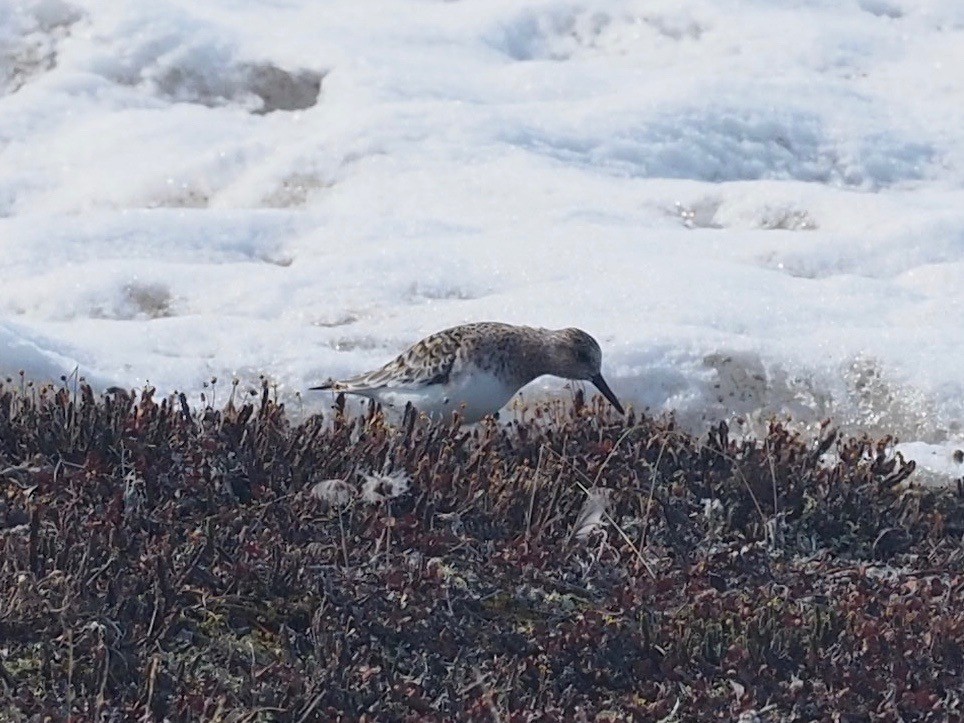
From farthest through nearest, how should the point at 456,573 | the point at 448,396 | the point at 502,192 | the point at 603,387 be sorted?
the point at 502,192, the point at 603,387, the point at 448,396, the point at 456,573

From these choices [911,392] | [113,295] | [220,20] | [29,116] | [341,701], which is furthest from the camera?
[220,20]

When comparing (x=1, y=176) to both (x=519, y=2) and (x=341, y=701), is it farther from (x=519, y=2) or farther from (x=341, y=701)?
(x=341, y=701)

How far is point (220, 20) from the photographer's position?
12430 mm

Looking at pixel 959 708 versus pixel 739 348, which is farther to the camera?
pixel 739 348

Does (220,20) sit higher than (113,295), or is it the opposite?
(220,20)

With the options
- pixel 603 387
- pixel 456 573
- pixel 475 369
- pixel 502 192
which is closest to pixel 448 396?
pixel 475 369

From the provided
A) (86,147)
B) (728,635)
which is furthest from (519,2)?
(728,635)

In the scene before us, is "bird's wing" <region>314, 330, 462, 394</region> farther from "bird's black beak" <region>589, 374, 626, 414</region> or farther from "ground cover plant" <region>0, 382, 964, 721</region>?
"ground cover plant" <region>0, 382, 964, 721</region>

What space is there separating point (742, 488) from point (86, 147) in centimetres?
665

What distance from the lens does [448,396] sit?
7.23 metres

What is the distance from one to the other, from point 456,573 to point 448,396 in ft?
7.38

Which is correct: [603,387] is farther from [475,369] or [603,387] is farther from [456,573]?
[456,573]

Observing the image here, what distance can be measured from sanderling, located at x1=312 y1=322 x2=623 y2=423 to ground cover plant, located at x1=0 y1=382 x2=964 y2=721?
0.86 m

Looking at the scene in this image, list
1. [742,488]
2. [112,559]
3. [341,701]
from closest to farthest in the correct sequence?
[341,701], [112,559], [742,488]
